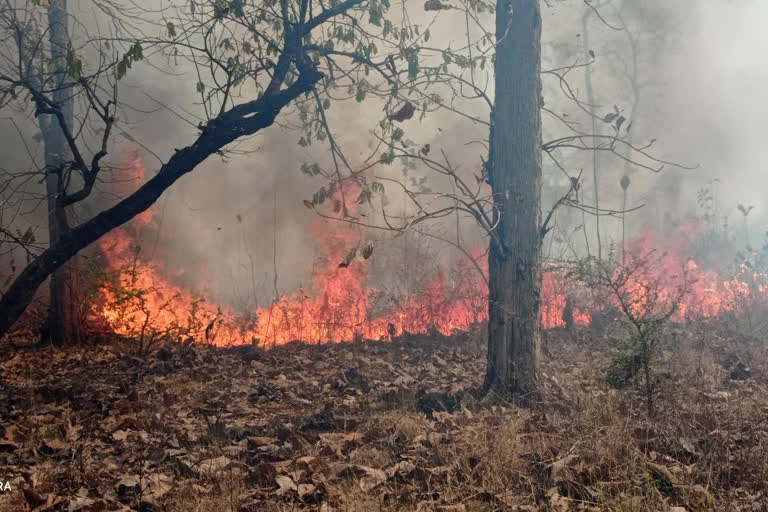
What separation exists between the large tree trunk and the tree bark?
2.08 metres

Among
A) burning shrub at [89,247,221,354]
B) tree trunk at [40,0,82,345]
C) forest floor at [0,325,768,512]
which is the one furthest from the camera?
tree trunk at [40,0,82,345]

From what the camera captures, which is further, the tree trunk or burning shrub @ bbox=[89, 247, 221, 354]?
the tree trunk

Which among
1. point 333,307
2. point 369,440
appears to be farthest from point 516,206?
point 333,307

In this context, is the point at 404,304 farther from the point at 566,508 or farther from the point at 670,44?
the point at 670,44

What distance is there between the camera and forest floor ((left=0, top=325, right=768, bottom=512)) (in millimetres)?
3412

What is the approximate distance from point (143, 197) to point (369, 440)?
333 centimetres

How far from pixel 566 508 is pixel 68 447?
380cm

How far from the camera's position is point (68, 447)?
4547 mm

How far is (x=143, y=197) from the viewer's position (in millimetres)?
5742

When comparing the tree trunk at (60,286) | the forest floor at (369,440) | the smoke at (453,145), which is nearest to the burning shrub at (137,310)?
the tree trunk at (60,286)

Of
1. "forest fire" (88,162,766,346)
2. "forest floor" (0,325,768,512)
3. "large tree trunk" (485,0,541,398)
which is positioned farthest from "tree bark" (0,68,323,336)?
"forest fire" (88,162,766,346)

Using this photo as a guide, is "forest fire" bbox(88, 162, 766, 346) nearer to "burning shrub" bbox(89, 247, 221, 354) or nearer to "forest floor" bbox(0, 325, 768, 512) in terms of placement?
"burning shrub" bbox(89, 247, 221, 354)

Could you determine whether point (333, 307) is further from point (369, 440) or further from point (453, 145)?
point (453, 145)

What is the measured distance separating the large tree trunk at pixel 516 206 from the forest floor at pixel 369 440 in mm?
502
